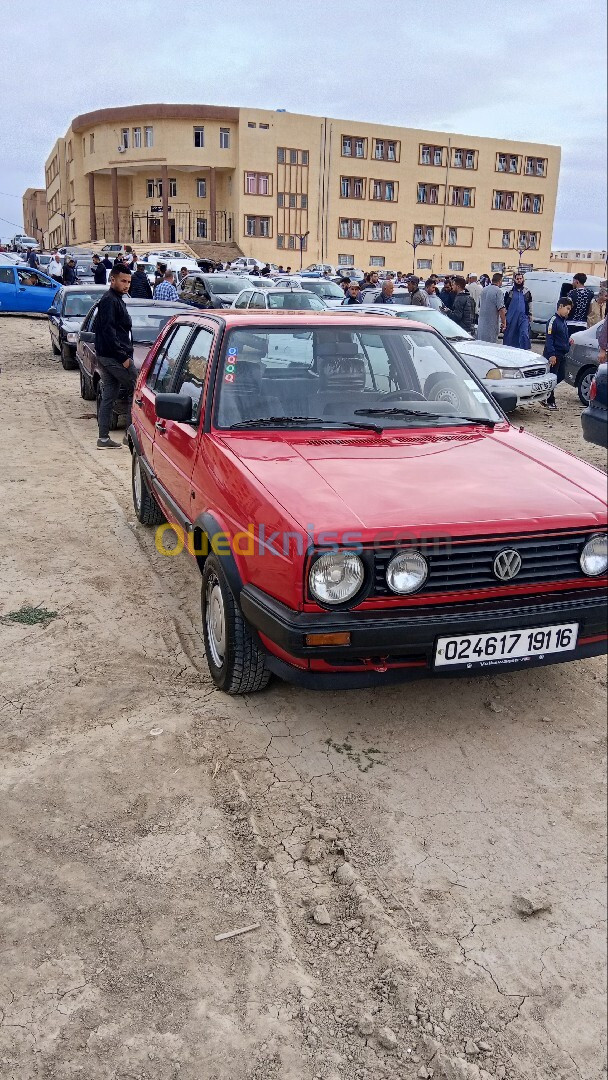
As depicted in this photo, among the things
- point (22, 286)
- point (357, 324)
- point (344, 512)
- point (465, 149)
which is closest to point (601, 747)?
point (344, 512)

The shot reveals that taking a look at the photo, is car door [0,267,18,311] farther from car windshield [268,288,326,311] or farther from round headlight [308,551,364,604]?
round headlight [308,551,364,604]

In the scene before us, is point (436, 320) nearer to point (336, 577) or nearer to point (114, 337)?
point (114, 337)

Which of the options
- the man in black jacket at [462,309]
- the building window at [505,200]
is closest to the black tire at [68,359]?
the man in black jacket at [462,309]

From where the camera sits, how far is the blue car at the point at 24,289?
74.2 feet

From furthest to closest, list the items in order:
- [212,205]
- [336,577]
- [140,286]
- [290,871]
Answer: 1. [212,205]
2. [140,286]
3. [336,577]
4. [290,871]

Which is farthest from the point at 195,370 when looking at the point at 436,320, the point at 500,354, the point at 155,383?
the point at 500,354

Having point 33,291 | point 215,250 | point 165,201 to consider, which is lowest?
point 33,291

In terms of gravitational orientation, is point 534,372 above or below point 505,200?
below

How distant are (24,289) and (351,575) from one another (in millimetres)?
22547

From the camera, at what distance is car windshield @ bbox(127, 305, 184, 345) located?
10.1 meters

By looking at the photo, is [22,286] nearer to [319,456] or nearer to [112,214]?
[319,456]

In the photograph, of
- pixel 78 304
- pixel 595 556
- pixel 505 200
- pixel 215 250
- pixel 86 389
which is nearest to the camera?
pixel 595 556

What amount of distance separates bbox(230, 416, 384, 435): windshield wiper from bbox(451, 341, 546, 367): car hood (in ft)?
23.8

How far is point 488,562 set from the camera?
9.74 ft
